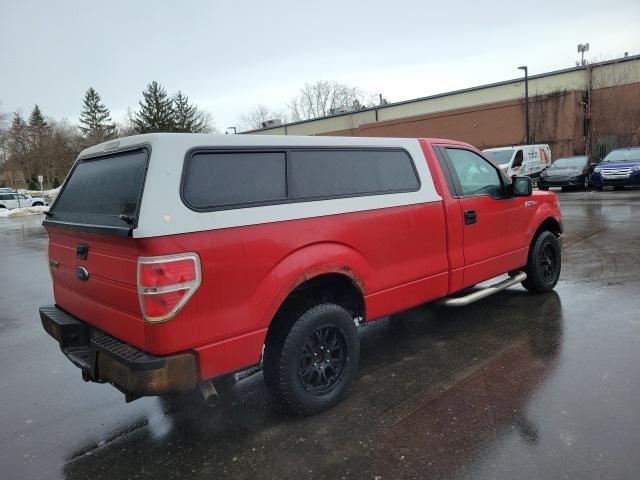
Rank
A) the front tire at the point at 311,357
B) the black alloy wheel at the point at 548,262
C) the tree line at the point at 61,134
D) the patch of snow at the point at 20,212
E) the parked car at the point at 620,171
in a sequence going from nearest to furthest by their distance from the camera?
the front tire at the point at 311,357, the black alloy wheel at the point at 548,262, the parked car at the point at 620,171, the patch of snow at the point at 20,212, the tree line at the point at 61,134

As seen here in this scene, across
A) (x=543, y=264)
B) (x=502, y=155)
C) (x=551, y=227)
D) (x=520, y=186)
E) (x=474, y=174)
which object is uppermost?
(x=502, y=155)

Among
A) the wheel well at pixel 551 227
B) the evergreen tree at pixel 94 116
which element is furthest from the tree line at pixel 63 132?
the wheel well at pixel 551 227

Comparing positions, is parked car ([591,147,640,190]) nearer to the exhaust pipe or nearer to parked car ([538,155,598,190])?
parked car ([538,155,598,190])

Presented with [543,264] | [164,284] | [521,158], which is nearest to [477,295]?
[543,264]

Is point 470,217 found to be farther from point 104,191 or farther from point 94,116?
point 94,116

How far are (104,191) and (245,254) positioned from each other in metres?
1.14

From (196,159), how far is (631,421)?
3120 millimetres

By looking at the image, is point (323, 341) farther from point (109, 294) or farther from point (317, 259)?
point (109, 294)

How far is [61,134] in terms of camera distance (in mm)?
62500

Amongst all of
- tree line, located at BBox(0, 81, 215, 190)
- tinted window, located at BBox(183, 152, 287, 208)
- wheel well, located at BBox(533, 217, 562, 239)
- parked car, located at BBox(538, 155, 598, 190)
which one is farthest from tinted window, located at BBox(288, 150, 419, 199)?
tree line, located at BBox(0, 81, 215, 190)

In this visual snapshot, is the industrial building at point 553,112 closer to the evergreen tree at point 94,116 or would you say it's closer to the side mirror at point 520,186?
the side mirror at point 520,186

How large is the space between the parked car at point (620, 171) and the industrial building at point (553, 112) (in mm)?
12177

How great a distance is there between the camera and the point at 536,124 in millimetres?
32656

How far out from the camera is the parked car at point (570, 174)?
20.9 metres
